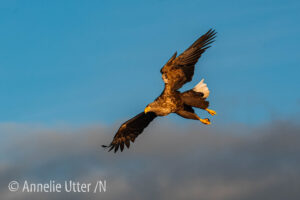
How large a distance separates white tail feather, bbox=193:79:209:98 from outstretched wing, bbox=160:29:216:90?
43cm

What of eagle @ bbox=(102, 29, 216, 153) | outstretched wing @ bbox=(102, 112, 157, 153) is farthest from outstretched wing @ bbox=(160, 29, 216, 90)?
outstretched wing @ bbox=(102, 112, 157, 153)

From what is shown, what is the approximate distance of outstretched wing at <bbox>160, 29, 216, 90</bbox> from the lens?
1903cm

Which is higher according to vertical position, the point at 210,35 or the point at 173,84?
the point at 210,35

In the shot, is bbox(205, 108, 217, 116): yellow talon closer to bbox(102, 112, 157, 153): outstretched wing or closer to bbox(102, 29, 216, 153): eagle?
bbox(102, 29, 216, 153): eagle

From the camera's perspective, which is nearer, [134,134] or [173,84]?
[173,84]

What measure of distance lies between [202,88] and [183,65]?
3.25 ft

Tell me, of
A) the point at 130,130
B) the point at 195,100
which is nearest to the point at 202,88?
the point at 195,100

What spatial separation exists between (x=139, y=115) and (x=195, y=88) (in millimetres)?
3001

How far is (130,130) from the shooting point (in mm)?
22359

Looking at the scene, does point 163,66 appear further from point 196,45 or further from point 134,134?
point 134,134

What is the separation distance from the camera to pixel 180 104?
19156 mm

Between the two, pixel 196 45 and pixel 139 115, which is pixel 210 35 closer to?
pixel 196 45

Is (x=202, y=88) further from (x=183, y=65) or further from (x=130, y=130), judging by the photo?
(x=130, y=130)

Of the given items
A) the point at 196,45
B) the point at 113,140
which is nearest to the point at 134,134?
the point at 113,140
